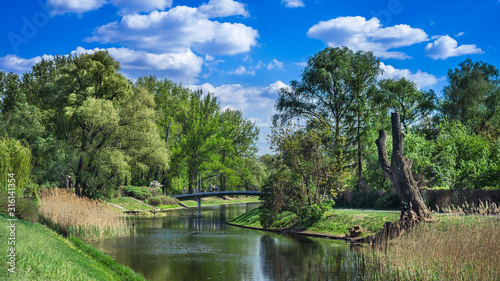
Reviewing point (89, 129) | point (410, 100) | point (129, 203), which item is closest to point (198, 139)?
point (129, 203)

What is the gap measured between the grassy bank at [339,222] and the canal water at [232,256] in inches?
63.3

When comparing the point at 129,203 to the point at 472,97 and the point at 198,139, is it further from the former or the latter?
the point at 472,97

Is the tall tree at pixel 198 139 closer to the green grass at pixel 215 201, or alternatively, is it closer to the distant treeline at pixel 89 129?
the green grass at pixel 215 201

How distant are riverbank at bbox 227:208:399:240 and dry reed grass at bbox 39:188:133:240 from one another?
1157 centimetres

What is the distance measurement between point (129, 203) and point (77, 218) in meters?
26.1

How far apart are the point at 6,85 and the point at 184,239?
45.0 metres

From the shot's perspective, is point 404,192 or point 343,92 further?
point 343,92

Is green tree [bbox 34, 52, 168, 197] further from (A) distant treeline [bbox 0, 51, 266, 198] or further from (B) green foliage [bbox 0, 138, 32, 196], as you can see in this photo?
(B) green foliage [bbox 0, 138, 32, 196]

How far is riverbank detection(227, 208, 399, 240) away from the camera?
2492cm

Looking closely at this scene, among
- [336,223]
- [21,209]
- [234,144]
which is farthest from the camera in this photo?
[234,144]

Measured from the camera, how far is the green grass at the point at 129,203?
48862 millimetres

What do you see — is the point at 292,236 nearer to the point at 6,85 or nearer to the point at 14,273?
the point at 14,273

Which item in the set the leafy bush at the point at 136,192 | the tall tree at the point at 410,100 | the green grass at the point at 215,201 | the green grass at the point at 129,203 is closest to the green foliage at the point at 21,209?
the green grass at the point at 129,203

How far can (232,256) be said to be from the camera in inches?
816
